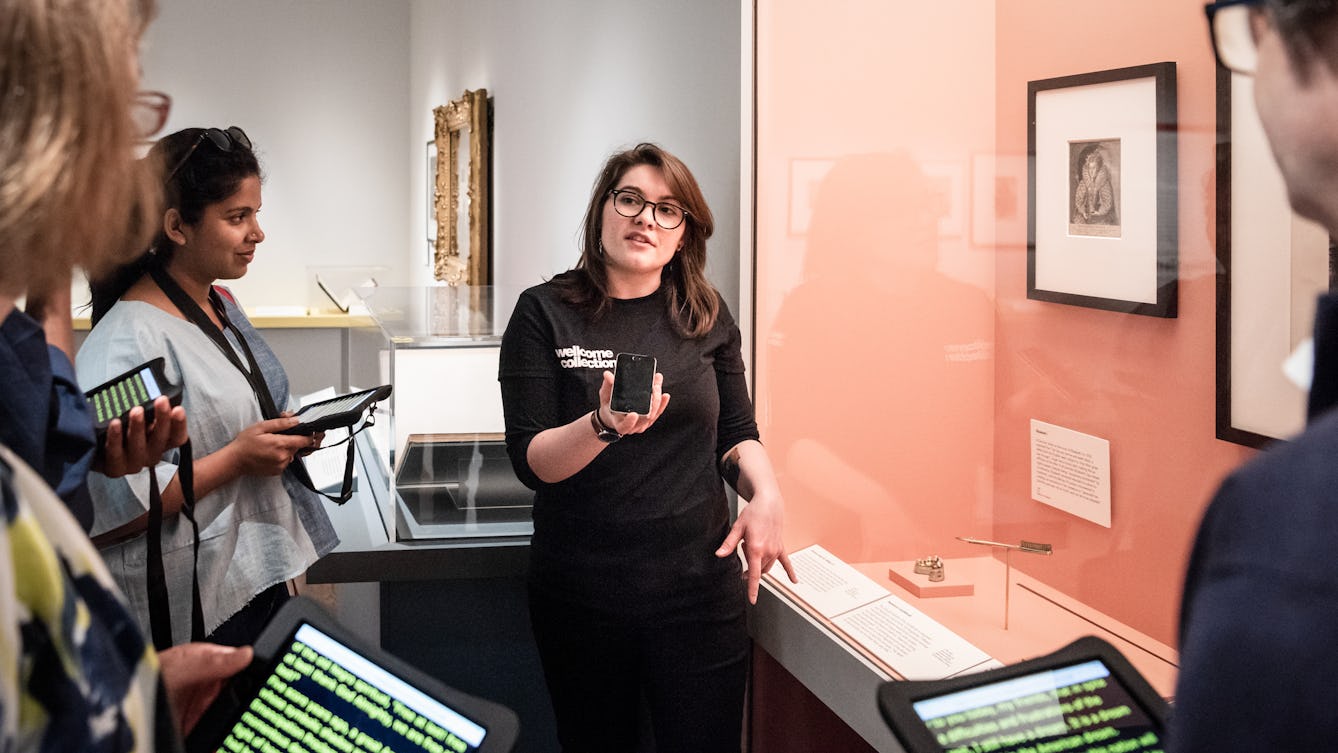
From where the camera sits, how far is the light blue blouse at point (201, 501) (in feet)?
5.68

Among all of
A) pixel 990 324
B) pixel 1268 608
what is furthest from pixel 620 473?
pixel 1268 608

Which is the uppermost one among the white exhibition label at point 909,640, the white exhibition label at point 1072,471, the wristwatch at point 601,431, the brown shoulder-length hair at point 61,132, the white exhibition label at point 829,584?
the brown shoulder-length hair at point 61,132

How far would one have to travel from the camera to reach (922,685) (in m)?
0.91

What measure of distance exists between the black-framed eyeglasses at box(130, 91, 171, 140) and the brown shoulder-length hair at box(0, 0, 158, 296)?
0.11ft

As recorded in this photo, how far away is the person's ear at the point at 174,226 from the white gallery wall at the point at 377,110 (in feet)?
6.67

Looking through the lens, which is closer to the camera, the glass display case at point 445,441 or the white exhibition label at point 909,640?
the white exhibition label at point 909,640

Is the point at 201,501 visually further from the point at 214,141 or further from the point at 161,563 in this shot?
the point at 214,141

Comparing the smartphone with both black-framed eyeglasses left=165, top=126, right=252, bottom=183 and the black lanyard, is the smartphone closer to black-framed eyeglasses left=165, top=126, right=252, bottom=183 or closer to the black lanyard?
the black lanyard

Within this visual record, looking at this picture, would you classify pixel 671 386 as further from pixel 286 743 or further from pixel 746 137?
A: pixel 286 743

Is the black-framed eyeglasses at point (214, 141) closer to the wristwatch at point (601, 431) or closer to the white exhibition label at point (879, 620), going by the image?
the wristwatch at point (601, 431)

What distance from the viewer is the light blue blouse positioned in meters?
1.73

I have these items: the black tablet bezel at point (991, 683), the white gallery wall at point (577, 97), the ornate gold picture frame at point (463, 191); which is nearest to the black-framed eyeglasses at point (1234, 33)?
the black tablet bezel at point (991, 683)

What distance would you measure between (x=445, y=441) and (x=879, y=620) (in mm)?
976

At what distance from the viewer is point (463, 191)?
611 centimetres
